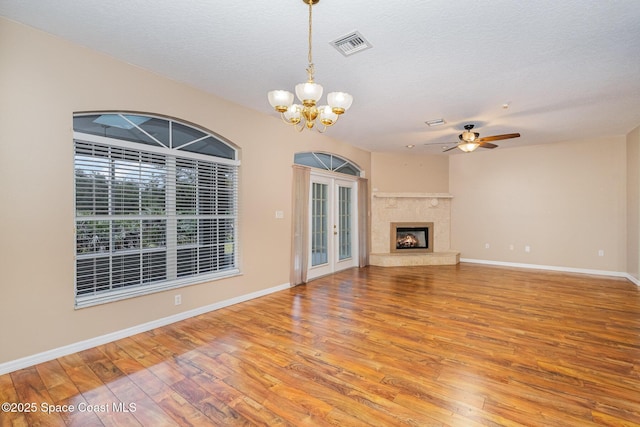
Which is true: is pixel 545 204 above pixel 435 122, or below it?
below

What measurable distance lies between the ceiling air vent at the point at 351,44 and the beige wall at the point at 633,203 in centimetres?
592

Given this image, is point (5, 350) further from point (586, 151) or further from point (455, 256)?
point (586, 151)

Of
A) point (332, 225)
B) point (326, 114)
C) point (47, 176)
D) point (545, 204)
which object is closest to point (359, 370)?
point (326, 114)

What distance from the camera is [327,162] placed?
646cm

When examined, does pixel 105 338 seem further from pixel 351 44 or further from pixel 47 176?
pixel 351 44

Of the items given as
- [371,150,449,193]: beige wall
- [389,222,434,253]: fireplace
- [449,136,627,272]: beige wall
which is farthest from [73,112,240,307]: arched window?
[449,136,627,272]: beige wall

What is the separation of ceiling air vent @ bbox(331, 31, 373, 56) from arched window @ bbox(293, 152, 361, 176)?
2748 millimetres

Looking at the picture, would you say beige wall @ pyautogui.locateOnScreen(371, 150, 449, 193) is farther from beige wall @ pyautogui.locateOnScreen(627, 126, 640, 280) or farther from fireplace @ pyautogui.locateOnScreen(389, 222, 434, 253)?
beige wall @ pyautogui.locateOnScreen(627, 126, 640, 280)

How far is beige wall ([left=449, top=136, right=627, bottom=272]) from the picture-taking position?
20.6 ft

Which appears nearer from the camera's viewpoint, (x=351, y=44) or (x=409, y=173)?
(x=351, y=44)

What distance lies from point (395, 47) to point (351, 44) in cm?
43

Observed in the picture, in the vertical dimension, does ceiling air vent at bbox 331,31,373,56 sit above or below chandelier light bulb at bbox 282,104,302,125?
above

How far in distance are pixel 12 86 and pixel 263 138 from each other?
2.85 metres

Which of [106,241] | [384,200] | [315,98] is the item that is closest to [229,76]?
[315,98]
